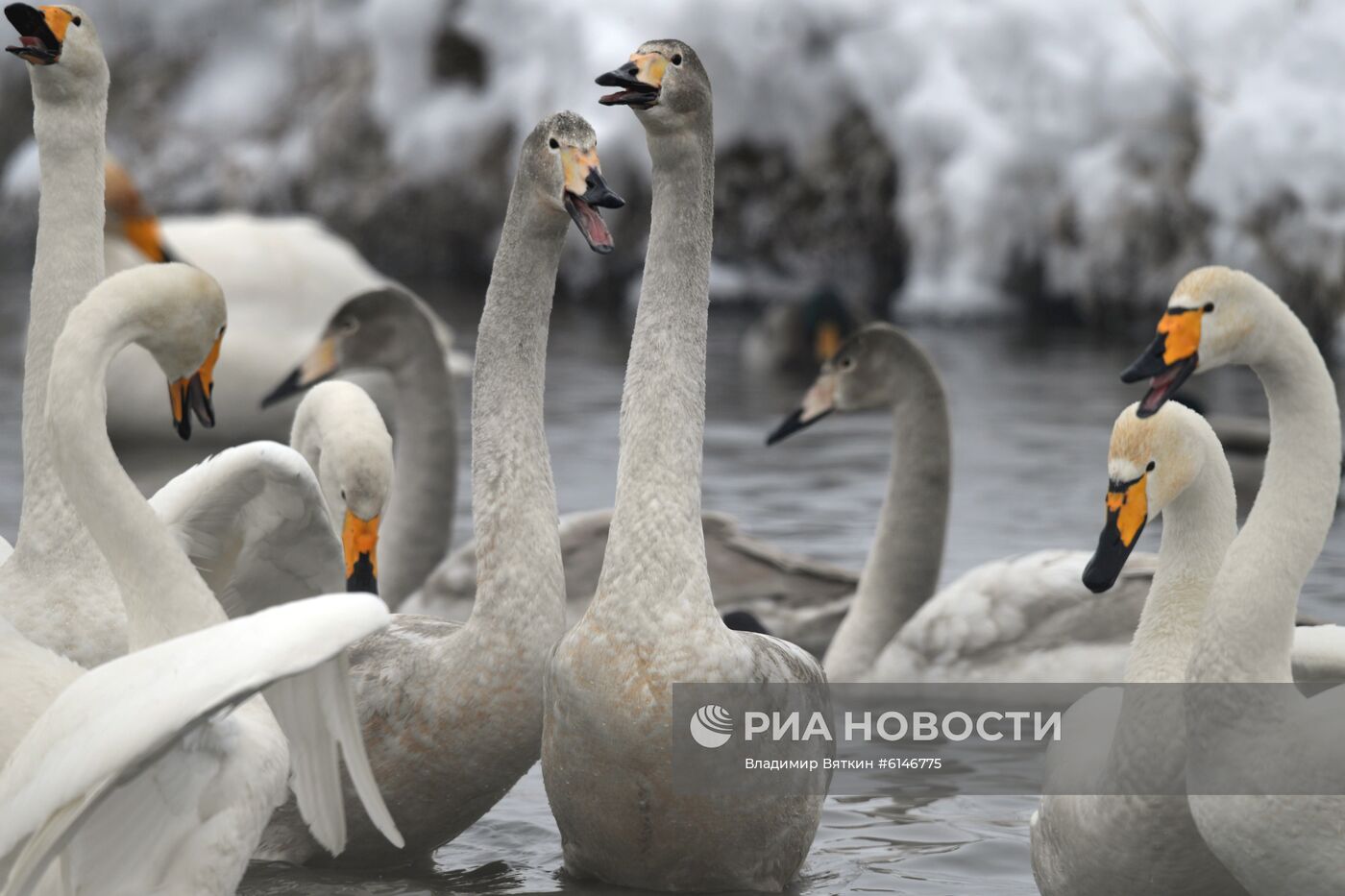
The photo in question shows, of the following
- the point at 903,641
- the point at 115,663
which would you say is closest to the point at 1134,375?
the point at 115,663

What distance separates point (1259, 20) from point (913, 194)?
266cm

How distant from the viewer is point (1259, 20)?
565 inches

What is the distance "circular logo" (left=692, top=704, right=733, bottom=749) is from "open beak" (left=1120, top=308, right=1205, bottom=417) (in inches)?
41.7

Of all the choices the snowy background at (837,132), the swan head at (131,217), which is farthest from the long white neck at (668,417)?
the snowy background at (837,132)

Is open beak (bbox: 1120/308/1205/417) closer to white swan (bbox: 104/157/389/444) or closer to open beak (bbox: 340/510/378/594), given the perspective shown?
open beak (bbox: 340/510/378/594)

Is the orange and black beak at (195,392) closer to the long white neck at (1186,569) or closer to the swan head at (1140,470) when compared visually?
the swan head at (1140,470)

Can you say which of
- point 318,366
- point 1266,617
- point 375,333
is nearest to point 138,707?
point 1266,617

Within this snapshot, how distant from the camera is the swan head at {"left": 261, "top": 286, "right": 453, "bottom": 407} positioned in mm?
7605

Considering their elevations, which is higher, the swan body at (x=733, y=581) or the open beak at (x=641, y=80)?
the open beak at (x=641, y=80)

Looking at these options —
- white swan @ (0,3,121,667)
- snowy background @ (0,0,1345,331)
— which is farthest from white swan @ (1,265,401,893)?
snowy background @ (0,0,1345,331)

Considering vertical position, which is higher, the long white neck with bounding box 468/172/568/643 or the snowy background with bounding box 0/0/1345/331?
the snowy background with bounding box 0/0/1345/331

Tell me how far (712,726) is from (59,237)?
6.23 feet

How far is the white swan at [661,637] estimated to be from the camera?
4.43m

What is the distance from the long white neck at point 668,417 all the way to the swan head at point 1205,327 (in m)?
0.96
